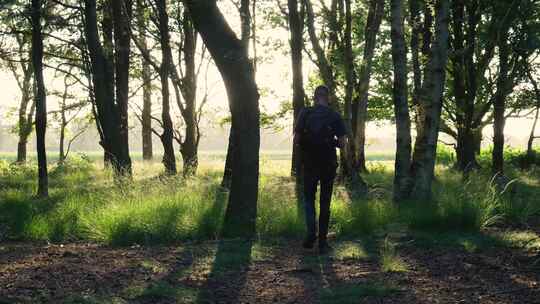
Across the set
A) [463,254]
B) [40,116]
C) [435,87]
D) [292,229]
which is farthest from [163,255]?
[40,116]

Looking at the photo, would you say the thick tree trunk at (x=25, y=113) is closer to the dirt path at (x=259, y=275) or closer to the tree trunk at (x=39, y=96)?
the tree trunk at (x=39, y=96)

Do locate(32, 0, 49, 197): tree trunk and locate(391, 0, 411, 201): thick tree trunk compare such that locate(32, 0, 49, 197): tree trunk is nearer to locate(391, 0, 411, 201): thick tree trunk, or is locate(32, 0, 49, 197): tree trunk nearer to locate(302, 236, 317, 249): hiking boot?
locate(391, 0, 411, 201): thick tree trunk

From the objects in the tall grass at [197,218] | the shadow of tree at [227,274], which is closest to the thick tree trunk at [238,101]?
the tall grass at [197,218]

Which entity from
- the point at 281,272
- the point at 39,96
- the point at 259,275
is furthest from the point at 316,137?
the point at 39,96

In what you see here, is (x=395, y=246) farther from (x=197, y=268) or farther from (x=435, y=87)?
(x=435, y=87)

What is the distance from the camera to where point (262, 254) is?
724 cm

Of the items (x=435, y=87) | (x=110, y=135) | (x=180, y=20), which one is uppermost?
(x=180, y=20)

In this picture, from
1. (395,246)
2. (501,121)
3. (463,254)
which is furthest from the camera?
(501,121)

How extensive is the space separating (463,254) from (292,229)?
2587 millimetres

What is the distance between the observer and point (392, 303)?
4883 millimetres

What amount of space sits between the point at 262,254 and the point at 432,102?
18.8 feet

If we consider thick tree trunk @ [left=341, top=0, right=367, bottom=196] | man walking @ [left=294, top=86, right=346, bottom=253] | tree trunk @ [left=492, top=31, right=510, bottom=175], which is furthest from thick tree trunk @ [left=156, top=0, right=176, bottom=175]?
man walking @ [left=294, top=86, right=346, bottom=253]

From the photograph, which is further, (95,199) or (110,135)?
(110,135)

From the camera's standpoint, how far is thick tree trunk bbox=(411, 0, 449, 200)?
11.2 meters
